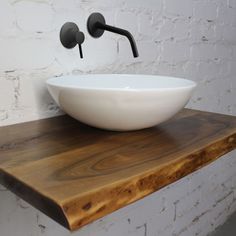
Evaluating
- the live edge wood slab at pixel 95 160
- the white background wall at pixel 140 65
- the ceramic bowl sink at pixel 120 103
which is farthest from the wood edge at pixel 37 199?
the white background wall at pixel 140 65

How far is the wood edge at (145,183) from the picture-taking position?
0.36 metres

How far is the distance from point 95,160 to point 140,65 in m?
0.57

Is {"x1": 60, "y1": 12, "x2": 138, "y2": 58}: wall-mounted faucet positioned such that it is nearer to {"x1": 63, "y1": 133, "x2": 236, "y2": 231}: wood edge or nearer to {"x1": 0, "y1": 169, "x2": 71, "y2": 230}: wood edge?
{"x1": 63, "y1": 133, "x2": 236, "y2": 231}: wood edge

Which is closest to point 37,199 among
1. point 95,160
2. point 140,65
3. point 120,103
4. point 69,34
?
point 95,160

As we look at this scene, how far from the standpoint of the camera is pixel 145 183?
0.44 m

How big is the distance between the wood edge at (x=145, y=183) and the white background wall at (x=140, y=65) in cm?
40

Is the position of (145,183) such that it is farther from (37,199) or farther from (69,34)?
(69,34)

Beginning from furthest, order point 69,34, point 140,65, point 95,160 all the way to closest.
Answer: point 140,65, point 69,34, point 95,160

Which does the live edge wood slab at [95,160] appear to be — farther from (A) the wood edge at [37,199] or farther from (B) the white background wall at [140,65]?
(B) the white background wall at [140,65]

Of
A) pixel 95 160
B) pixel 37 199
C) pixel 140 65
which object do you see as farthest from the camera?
pixel 140 65

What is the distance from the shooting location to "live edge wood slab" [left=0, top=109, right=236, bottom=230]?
38 centimetres

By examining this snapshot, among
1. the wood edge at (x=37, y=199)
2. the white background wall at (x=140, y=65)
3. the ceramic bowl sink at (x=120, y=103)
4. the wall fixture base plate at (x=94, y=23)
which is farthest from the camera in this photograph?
the wall fixture base plate at (x=94, y=23)

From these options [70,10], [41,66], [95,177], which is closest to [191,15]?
[70,10]

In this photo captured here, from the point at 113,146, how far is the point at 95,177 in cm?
14
